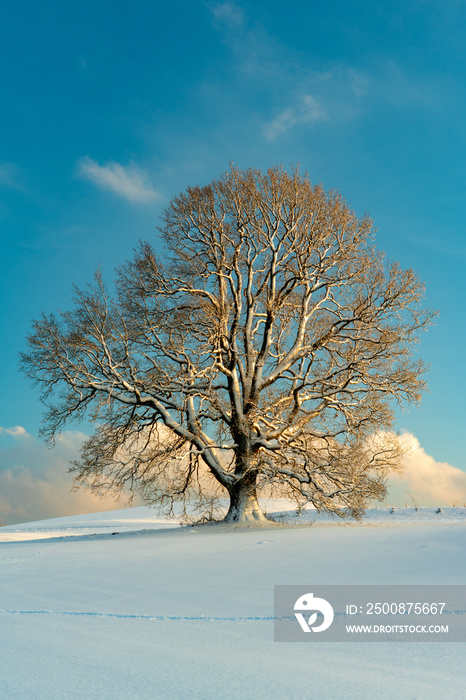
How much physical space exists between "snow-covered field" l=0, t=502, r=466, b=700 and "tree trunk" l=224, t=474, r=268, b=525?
541 cm

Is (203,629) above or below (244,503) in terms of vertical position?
below

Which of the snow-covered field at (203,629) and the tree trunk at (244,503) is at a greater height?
the tree trunk at (244,503)

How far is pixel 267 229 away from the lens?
579 inches

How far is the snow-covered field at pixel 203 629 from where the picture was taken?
2.60 metres

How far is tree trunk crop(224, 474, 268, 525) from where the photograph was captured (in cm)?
1328

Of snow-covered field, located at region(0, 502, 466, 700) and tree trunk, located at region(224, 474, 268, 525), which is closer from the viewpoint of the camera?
snow-covered field, located at region(0, 502, 466, 700)

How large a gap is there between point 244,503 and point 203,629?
9949 millimetres

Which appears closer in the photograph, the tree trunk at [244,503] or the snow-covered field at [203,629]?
the snow-covered field at [203,629]

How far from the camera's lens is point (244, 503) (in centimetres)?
1346

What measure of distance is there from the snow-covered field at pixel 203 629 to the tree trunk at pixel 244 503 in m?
5.41

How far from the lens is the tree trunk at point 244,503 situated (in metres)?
13.3

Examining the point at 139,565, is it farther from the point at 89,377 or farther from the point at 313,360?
the point at 313,360

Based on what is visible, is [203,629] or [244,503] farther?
[244,503]

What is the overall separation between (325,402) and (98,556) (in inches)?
305
